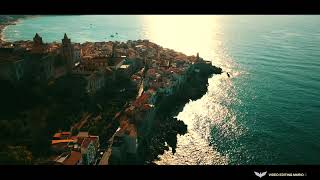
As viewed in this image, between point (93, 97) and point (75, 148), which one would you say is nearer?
point (75, 148)

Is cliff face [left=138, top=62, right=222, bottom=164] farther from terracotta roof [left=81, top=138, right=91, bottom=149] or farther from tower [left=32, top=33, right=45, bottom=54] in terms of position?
tower [left=32, top=33, right=45, bottom=54]

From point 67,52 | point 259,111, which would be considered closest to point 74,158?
point 67,52

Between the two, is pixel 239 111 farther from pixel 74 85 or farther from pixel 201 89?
pixel 74 85

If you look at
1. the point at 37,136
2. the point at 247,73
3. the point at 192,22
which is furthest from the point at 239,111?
the point at 192,22

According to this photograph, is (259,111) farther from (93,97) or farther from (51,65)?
(51,65)

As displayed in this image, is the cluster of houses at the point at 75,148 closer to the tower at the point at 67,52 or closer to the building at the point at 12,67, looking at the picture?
the building at the point at 12,67

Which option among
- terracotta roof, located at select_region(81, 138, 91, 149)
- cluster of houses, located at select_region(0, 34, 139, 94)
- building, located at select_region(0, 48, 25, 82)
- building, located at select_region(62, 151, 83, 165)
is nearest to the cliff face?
terracotta roof, located at select_region(81, 138, 91, 149)

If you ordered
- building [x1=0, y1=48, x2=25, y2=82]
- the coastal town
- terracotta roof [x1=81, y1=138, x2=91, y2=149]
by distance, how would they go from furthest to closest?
building [x1=0, y1=48, x2=25, y2=82]
the coastal town
terracotta roof [x1=81, y1=138, x2=91, y2=149]
